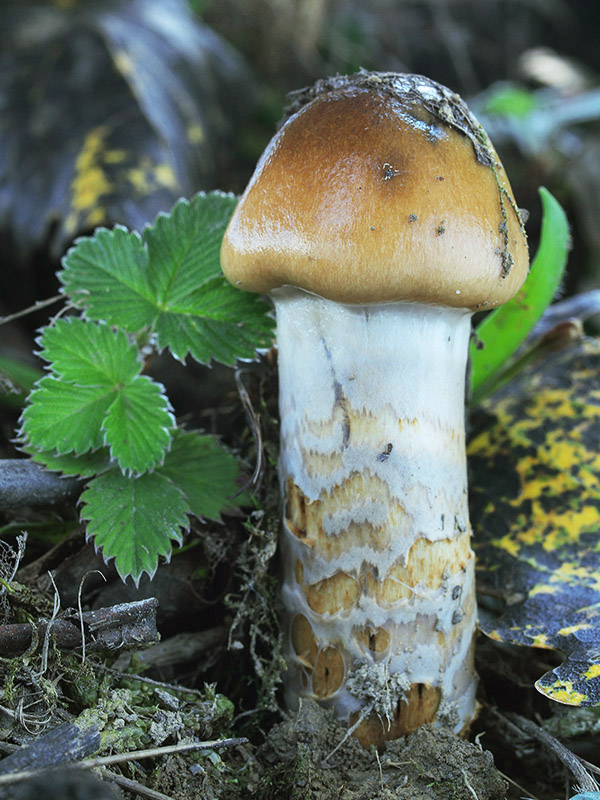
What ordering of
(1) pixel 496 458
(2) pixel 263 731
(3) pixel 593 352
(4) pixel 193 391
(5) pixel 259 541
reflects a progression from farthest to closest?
(4) pixel 193 391 < (3) pixel 593 352 < (1) pixel 496 458 < (5) pixel 259 541 < (2) pixel 263 731

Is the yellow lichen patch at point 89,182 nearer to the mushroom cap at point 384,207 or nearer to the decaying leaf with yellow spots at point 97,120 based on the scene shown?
the decaying leaf with yellow spots at point 97,120

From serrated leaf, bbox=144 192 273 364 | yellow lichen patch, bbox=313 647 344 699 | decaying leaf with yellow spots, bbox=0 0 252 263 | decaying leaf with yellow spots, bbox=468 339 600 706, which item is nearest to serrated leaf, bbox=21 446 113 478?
serrated leaf, bbox=144 192 273 364

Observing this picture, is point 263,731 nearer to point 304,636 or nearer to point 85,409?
point 304,636

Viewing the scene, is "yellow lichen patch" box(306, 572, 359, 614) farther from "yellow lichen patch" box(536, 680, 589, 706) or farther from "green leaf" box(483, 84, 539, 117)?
"green leaf" box(483, 84, 539, 117)

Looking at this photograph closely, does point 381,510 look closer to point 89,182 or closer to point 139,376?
point 139,376

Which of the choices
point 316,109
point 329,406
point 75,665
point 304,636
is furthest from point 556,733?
point 316,109

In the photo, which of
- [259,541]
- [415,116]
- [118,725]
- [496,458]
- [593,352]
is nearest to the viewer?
Result: [118,725]

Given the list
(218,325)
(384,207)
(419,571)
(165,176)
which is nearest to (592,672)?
(419,571)
